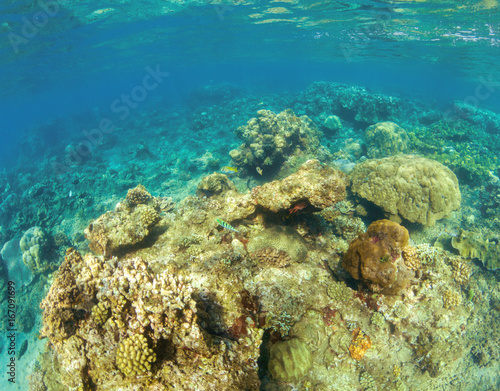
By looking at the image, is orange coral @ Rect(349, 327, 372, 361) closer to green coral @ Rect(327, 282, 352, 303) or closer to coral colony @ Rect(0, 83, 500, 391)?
coral colony @ Rect(0, 83, 500, 391)

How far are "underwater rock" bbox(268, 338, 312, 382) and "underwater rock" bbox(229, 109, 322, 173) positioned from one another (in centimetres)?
813

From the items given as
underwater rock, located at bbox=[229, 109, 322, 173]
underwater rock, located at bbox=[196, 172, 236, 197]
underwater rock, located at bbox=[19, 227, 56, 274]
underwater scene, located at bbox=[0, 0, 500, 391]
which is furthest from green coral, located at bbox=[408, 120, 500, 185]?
underwater rock, located at bbox=[19, 227, 56, 274]

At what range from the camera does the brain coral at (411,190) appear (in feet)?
25.3

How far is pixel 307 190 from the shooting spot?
528 centimetres

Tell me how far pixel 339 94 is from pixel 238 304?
21.2 metres

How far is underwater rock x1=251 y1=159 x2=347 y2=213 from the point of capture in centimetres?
522

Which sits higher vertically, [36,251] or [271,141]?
[271,141]

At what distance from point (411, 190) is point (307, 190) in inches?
191

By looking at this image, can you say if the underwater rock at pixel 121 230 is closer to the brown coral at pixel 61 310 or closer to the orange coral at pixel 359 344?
the brown coral at pixel 61 310

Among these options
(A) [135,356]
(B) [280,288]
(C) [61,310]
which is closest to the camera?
(A) [135,356]

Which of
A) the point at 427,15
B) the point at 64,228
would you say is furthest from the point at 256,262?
the point at 427,15

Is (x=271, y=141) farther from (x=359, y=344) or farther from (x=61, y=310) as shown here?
(x=61, y=310)

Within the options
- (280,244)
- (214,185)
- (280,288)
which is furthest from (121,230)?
(280,288)

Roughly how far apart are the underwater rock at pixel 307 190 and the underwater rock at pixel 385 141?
9.54 m
